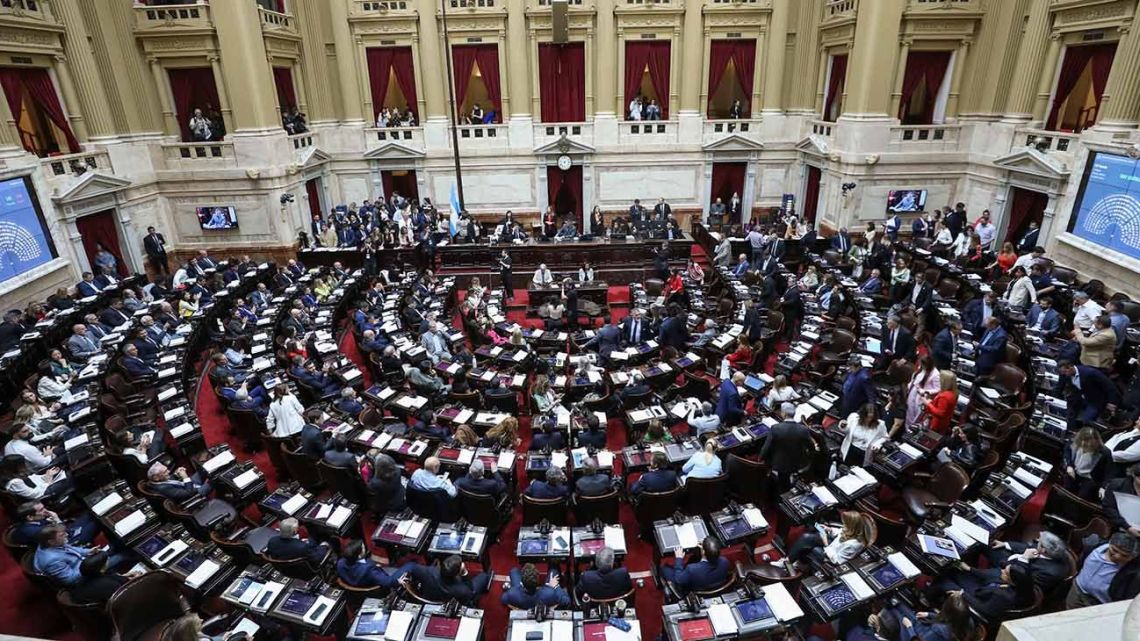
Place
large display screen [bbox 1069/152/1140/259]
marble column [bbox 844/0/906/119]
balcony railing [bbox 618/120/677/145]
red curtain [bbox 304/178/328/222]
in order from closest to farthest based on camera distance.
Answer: large display screen [bbox 1069/152/1140/259], marble column [bbox 844/0/906/119], red curtain [bbox 304/178/328/222], balcony railing [bbox 618/120/677/145]

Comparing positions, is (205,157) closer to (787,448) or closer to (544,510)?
(544,510)

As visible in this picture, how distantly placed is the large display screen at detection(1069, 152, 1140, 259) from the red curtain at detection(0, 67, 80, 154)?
28.8 metres

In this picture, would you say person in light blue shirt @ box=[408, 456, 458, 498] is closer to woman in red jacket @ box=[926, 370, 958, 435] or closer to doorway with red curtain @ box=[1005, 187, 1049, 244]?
woman in red jacket @ box=[926, 370, 958, 435]

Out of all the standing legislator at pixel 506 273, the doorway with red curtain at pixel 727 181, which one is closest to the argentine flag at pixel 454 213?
the standing legislator at pixel 506 273

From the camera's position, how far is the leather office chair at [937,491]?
7.68m

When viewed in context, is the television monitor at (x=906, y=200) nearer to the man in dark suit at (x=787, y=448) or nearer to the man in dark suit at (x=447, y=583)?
the man in dark suit at (x=787, y=448)

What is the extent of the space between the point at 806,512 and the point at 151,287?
1824 centimetres

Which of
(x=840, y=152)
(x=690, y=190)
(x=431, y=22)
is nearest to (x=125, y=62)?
(x=431, y=22)

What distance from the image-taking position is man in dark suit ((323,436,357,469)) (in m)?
8.41

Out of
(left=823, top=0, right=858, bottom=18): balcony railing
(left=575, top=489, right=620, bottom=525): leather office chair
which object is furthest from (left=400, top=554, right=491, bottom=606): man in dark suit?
(left=823, top=0, right=858, bottom=18): balcony railing

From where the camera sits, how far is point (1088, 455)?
758cm

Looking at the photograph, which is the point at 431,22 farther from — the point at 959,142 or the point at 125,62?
the point at 959,142

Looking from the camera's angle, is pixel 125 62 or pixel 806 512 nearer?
pixel 806 512

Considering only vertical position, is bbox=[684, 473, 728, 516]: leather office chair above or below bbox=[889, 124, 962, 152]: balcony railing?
below
